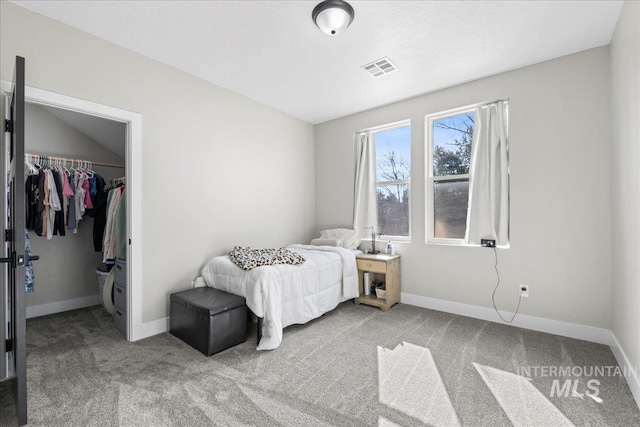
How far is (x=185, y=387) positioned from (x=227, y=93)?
3.10 meters

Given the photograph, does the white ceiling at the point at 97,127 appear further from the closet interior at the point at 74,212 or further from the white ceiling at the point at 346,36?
the white ceiling at the point at 346,36

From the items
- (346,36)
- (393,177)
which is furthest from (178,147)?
(393,177)

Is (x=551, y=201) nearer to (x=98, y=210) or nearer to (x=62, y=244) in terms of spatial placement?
(x=98, y=210)

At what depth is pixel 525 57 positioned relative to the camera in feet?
9.07

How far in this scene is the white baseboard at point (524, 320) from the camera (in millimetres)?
2574

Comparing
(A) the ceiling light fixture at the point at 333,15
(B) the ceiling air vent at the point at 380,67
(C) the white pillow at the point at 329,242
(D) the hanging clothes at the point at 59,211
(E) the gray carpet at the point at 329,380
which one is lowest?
(E) the gray carpet at the point at 329,380

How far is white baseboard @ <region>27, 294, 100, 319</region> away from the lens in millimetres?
3268

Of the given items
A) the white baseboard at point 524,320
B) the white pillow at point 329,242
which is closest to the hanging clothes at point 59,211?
the white pillow at point 329,242

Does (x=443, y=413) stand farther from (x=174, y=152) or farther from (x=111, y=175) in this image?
A: (x=111, y=175)

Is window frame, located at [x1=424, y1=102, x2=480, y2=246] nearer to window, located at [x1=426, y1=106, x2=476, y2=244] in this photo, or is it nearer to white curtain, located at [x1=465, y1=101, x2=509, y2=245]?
window, located at [x1=426, y1=106, x2=476, y2=244]

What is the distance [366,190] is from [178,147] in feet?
8.34

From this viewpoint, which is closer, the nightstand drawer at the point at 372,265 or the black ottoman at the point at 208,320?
the black ottoman at the point at 208,320

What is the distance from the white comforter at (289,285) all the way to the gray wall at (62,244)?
6.36 feet

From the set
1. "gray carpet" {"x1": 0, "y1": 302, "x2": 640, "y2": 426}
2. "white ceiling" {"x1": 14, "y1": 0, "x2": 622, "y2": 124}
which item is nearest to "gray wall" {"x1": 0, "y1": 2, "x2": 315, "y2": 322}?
"white ceiling" {"x1": 14, "y1": 0, "x2": 622, "y2": 124}
